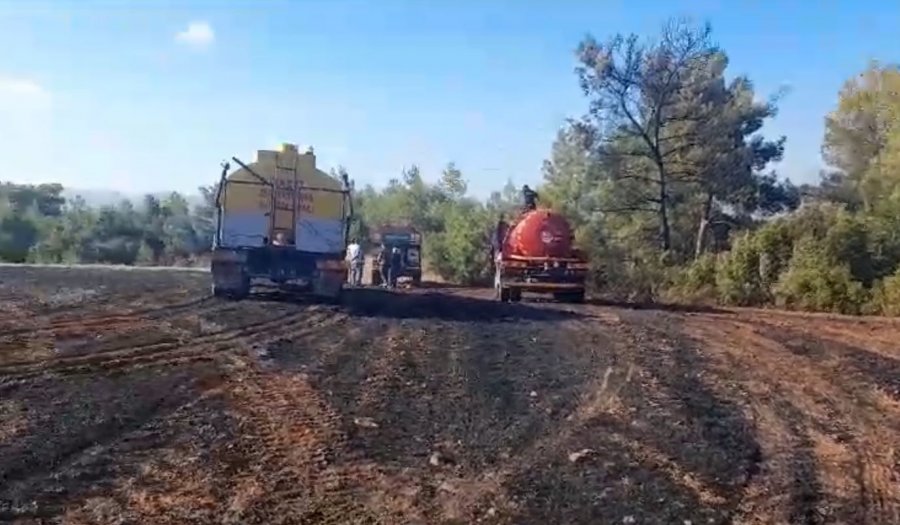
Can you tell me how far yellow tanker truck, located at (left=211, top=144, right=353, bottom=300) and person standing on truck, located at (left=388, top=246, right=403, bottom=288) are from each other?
47.1 ft

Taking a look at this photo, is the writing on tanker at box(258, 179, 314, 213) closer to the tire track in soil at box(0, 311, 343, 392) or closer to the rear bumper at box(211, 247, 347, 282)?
the rear bumper at box(211, 247, 347, 282)

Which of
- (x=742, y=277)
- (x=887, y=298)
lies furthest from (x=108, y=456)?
(x=742, y=277)

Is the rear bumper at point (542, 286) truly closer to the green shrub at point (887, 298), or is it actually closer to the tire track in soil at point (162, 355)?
the green shrub at point (887, 298)

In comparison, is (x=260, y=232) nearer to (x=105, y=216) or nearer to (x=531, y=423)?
(x=531, y=423)

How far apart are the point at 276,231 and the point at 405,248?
16940 mm

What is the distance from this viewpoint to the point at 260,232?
25.5 metres

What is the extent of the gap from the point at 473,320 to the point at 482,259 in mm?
25341

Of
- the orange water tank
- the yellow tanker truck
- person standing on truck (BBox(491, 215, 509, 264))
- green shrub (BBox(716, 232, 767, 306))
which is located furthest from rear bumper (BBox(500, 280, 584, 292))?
green shrub (BBox(716, 232, 767, 306))

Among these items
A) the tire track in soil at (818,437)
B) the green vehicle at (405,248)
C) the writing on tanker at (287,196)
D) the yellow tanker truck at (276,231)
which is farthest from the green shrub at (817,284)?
the green vehicle at (405,248)

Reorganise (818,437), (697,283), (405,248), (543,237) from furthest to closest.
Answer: (405,248) < (697,283) < (543,237) < (818,437)

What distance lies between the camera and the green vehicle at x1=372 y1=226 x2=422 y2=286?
41.6 metres

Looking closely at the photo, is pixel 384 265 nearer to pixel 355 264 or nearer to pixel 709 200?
pixel 355 264

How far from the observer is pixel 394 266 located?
4041cm

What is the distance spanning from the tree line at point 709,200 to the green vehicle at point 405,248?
1.91m
